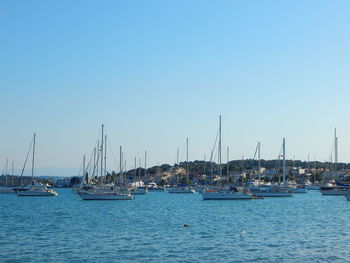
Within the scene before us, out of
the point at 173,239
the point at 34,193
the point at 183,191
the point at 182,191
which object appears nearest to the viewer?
the point at 173,239

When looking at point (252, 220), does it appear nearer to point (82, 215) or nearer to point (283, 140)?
point (82, 215)

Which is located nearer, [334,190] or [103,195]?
[103,195]

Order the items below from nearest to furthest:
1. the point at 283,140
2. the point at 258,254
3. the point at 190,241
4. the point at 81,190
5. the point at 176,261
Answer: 1. the point at 176,261
2. the point at 258,254
3. the point at 190,241
4. the point at 81,190
5. the point at 283,140

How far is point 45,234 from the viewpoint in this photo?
134 ft

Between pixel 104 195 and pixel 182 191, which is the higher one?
pixel 104 195

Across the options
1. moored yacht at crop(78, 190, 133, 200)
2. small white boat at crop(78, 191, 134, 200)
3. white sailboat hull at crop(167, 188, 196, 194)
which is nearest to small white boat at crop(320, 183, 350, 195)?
white sailboat hull at crop(167, 188, 196, 194)

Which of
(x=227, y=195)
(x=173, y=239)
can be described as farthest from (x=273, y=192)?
(x=173, y=239)

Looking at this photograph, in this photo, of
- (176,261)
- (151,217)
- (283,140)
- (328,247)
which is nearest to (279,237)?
(328,247)

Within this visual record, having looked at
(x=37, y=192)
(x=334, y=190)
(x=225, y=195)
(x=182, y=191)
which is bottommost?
(x=182, y=191)

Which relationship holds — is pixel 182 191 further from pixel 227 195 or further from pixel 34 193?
pixel 227 195

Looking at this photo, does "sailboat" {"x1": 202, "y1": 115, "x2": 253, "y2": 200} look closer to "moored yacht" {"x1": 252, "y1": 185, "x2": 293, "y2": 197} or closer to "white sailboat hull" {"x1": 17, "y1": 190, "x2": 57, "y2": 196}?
"moored yacht" {"x1": 252, "y1": 185, "x2": 293, "y2": 197}

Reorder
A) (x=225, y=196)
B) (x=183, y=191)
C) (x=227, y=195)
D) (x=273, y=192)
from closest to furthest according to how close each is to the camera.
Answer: (x=227, y=195) → (x=225, y=196) → (x=273, y=192) → (x=183, y=191)

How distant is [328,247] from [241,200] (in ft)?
187

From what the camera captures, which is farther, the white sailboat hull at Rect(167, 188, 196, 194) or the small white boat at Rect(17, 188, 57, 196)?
the white sailboat hull at Rect(167, 188, 196, 194)
